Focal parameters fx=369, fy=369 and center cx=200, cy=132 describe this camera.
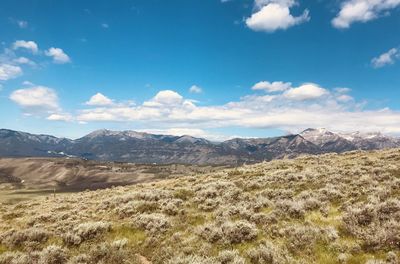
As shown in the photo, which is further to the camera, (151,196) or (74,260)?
(151,196)

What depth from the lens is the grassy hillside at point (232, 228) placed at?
15.2m

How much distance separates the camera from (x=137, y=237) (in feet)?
61.1

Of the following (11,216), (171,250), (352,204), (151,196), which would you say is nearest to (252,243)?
(171,250)

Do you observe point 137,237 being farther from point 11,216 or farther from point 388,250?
point 11,216

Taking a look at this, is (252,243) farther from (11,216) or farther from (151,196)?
(11,216)

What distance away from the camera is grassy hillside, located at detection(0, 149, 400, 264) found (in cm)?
1520

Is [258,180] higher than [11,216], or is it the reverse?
[258,180]

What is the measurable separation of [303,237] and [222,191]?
10988 mm

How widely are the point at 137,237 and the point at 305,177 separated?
14706 mm

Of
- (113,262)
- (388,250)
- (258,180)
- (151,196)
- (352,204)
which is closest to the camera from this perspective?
(388,250)

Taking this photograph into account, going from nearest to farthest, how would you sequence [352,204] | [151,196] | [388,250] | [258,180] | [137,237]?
[388,250] < [137,237] < [352,204] < [151,196] < [258,180]

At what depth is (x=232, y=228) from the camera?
57.8ft

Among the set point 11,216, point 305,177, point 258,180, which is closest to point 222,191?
point 258,180

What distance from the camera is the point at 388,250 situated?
47.0ft
